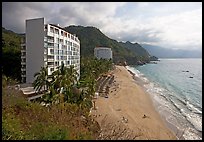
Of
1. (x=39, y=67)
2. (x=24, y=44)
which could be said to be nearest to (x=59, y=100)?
(x=39, y=67)

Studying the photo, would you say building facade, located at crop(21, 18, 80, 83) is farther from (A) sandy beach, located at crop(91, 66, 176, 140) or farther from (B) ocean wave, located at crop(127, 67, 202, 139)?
(B) ocean wave, located at crop(127, 67, 202, 139)

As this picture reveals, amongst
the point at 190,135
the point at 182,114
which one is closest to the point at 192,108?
the point at 182,114

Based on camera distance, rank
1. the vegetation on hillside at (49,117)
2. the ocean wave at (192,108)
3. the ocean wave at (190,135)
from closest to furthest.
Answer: the vegetation on hillside at (49,117)
the ocean wave at (190,135)
the ocean wave at (192,108)

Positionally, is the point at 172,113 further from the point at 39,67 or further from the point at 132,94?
the point at 39,67

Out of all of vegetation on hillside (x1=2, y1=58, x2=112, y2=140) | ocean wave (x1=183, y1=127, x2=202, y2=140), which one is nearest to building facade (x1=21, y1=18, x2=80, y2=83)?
vegetation on hillside (x1=2, y1=58, x2=112, y2=140)

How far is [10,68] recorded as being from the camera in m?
26.2

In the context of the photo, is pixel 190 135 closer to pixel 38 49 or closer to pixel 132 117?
pixel 132 117

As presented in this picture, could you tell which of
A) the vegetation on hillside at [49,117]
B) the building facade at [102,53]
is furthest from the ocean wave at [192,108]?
the building facade at [102,53]

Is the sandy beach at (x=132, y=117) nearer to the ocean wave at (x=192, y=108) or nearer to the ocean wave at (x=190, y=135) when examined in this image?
the ocean wave at (x=190, y=135)

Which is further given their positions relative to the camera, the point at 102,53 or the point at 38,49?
the point at 102,53

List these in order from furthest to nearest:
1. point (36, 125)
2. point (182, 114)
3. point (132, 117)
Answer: point (182, 114) → point (132, 117) → point (36, 125)

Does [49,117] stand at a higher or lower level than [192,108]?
Answer: higher

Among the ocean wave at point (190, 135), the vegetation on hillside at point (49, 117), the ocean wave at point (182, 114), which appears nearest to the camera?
the vegetation on hillside at point (49, 117)

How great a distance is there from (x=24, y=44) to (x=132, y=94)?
551 inches
